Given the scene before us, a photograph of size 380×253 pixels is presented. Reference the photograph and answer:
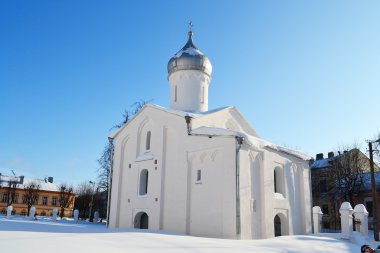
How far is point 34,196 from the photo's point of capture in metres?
50.1

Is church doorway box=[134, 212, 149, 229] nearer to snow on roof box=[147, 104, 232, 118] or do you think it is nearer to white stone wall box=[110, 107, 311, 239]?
white stone wall box=[110, 107, 311, 239]

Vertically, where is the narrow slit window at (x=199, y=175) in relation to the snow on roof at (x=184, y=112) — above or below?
below

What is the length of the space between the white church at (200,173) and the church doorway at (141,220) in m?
0.05

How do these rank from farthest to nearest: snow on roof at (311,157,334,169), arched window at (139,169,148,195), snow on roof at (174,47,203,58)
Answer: snow on roof at (311,157,334,169), snow on roof at (174,47,203,58), arched window at (139,169,148,195)

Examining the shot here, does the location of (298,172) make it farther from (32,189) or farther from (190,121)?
(32,189)

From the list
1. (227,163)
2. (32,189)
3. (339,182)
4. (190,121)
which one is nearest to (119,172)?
(190,121)

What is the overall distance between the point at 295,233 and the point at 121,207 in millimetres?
9859

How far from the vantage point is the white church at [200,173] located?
14789 mm

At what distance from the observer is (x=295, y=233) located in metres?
17.6

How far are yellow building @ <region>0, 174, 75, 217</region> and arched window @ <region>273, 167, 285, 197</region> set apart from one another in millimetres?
39513

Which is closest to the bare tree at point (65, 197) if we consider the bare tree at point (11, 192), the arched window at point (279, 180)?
the bare tree at point (11, 192)

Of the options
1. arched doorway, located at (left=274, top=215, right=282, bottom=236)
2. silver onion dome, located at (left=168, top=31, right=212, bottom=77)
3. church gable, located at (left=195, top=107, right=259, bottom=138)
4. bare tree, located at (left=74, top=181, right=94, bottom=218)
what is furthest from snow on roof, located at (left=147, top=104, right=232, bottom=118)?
bare tree, located at (left=74, top=181, right=94, bottom=218)

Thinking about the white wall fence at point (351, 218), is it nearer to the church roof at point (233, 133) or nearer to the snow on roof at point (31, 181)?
the church roof at point (233, 133)

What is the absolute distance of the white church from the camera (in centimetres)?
1479
